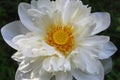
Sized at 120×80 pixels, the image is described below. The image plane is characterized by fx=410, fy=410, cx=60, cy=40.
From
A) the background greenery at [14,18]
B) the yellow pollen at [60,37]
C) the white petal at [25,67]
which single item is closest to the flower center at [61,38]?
the yellow pollen at [60,37]

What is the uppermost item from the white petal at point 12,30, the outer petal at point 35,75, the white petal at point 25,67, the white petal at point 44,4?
the white petal at point 44,4

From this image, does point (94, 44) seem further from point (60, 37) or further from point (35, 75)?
point (35, 75)

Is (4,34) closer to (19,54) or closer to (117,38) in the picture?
(19,54)

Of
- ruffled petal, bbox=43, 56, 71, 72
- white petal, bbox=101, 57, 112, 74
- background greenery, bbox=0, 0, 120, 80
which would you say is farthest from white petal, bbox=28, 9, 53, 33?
background greenery, bbox=0, 0, 120, 80

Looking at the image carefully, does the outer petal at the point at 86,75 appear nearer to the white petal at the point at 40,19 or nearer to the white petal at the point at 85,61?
the white petal at the point at 85,61

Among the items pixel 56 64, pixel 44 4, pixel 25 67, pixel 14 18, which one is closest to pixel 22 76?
pixel 25 67

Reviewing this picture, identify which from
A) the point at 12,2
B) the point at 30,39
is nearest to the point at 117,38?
the point at 12,2

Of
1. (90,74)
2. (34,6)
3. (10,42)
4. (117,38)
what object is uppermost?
(34,6)
